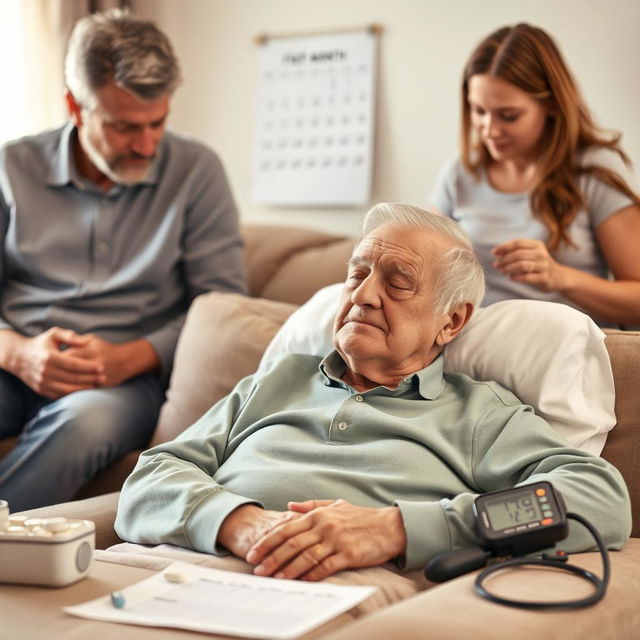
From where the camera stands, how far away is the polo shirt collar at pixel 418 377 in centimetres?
160

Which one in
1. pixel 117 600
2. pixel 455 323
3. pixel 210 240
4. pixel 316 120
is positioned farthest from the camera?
pixel 316 120

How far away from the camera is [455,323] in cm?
171

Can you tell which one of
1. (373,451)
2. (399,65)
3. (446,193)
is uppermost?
(399,65)

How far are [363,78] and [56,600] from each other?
7.63 feet

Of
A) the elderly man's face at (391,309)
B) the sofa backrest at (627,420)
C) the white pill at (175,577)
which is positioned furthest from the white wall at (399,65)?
the white pill at (175,577)

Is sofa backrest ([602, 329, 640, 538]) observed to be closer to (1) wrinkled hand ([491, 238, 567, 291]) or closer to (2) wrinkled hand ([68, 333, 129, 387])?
(1) wrinkled hand ([491, 238, 567, 291])

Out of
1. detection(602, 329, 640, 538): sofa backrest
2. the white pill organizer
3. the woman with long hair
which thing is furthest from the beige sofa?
the woman with long hair

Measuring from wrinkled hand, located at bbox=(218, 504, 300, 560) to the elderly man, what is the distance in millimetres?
835

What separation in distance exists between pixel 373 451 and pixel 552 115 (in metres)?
1.25

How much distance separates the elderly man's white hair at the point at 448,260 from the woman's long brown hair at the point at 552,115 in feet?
2.23

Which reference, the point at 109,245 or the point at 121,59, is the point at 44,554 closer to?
the point at 109,245

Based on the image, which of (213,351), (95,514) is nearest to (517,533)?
(95,514)

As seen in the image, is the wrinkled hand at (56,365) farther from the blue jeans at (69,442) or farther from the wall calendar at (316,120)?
the wall calendar at (316,120)

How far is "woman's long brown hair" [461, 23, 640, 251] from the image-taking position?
2299mm
